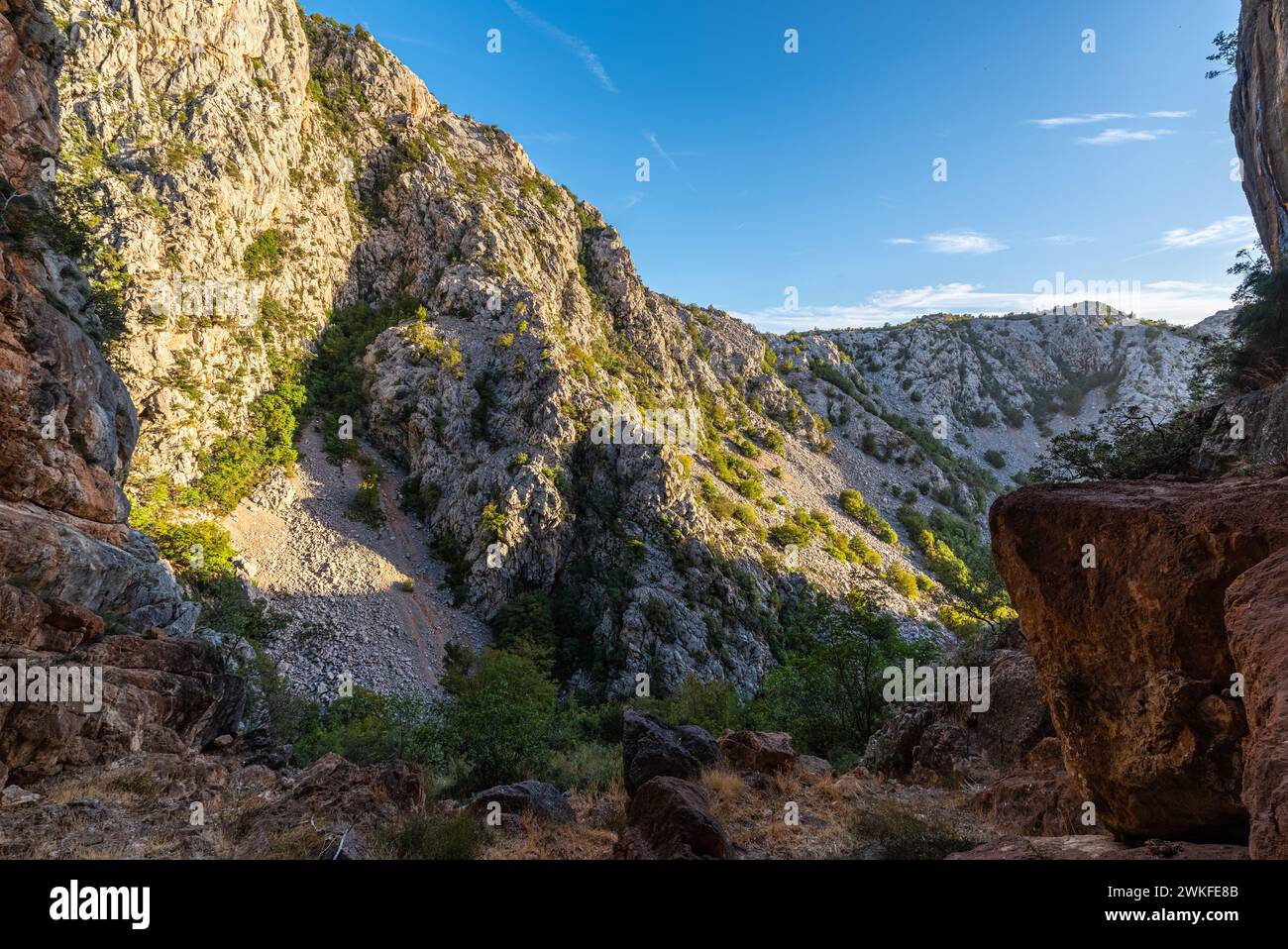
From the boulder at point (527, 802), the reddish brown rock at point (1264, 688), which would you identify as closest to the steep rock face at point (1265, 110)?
the reddish brown rock at point (1264, 688)

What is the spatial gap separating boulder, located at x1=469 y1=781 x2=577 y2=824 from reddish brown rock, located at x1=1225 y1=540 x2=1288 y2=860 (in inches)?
325

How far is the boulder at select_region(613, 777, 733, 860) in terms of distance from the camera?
21.5 feet

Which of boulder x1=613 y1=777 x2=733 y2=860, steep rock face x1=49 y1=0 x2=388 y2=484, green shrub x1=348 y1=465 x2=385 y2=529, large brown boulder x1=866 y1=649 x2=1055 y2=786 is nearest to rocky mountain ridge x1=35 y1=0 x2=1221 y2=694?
steep rock face x1=49 y1=0 x2=388 y2=484

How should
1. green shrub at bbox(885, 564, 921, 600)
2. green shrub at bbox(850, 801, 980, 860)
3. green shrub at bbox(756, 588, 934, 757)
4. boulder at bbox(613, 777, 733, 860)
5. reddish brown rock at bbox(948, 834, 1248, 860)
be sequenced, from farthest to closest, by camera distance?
green shrub at bbox(885, 564, 921, 600) → green shrub at bbox(756, 588, 934, 757) → green shrub at bbox(850, 801, 980, 860) → boulder at bbox(613, 777, 733, 860) → reddish brown rock at bbox(948, 834, 1248, 860)

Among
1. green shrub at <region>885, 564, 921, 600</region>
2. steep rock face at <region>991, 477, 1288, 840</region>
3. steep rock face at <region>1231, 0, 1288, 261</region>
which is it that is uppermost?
steep rock face at <region>1231, 0, 1288, 261</region>

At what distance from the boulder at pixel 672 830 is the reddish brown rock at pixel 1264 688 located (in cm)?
512

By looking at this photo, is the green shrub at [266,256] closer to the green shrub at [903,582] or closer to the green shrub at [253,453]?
the green shrub at [253,453]

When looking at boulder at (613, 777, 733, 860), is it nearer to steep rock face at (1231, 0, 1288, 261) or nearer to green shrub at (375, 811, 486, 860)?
green shrub at (375, 811, 486, 860)

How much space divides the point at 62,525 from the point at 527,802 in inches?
434

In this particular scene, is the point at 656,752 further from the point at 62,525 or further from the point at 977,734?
the point at 62,525

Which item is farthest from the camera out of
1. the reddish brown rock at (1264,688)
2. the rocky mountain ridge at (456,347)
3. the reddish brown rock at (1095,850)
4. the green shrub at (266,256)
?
the green shrub at (266,256)

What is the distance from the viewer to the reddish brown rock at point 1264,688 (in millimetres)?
2609

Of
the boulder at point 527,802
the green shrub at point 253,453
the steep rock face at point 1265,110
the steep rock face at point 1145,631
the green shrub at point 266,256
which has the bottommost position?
the boulder at point 527,802
